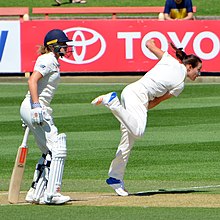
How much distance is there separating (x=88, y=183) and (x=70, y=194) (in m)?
1.03

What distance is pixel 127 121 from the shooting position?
11406 mm

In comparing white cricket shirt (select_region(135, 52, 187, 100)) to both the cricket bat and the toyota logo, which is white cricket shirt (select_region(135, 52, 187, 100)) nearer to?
the cricket bat

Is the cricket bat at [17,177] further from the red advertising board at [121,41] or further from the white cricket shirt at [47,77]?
the red advertising board at [121,41]

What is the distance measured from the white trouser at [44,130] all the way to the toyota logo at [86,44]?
16.5m

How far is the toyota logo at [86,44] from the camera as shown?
27.4 m

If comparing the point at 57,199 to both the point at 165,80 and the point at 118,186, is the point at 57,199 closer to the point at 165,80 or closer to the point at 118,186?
the point at 118,186

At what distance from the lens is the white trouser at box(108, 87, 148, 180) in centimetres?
1140

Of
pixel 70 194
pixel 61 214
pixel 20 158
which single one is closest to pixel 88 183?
pixel 70 194

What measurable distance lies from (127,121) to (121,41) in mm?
16047

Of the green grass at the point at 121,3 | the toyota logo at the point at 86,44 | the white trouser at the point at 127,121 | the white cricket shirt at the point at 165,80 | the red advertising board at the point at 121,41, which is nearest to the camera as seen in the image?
the white trouser at the point at 127,121

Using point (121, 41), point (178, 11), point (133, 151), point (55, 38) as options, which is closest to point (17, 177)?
point (55, 38)

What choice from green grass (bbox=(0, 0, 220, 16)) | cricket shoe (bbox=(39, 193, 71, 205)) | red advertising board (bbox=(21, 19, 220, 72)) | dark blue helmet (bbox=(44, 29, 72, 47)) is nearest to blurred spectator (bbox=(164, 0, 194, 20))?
red advertising board (bbox=(21, 19, 220, 72))

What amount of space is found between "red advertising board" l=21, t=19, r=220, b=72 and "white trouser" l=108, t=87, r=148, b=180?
15.3 metres

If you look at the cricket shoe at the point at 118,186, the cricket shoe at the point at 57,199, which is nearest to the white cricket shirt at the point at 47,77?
the cricket shoe at the point at 57,199
